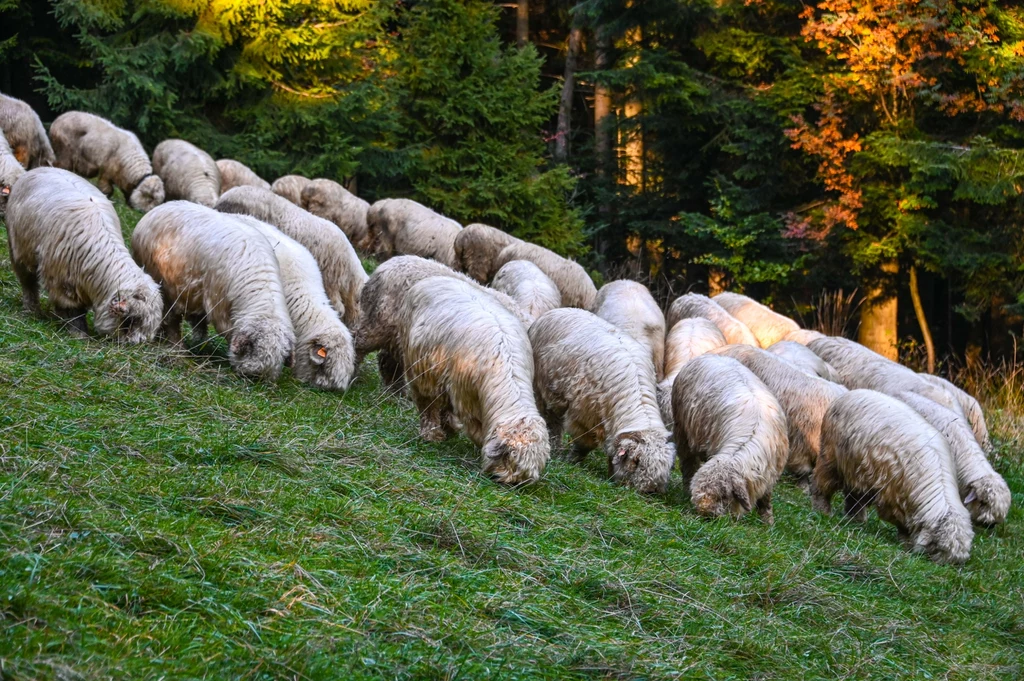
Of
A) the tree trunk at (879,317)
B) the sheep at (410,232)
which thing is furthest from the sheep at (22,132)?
the tree trunk at (879,317)

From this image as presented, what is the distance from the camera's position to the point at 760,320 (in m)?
15.0

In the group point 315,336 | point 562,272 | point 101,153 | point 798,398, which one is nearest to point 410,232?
point 562,272

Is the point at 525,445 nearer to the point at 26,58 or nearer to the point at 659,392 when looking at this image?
the point at 659,392

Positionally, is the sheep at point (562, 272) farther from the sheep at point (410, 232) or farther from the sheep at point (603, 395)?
the sheep at point (603, 395)

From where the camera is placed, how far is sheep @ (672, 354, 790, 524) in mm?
7438

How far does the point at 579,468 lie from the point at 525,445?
1.74 meters

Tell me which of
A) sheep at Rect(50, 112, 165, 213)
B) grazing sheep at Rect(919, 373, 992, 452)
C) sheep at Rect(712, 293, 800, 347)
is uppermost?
sheep at Rect(50, 112, 165, 213)

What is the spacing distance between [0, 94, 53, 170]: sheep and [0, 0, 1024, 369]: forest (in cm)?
424

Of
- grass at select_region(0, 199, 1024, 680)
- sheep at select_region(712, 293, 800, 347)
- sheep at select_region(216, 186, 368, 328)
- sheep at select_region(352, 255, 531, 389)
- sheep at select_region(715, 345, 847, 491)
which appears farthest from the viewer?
sheep at select_region(712, 293, 800, 347)

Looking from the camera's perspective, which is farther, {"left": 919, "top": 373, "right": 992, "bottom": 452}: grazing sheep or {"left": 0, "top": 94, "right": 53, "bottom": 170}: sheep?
{"left": 0, "top": 94, "right": 53, "bottom": 170}: sheep

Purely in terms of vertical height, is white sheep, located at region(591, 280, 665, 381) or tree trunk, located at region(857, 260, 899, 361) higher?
white sheep, located at region(591, 280, 665, 381)

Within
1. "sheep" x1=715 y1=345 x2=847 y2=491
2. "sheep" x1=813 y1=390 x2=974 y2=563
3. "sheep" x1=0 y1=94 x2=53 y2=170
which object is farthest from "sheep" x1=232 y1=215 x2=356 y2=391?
"sheep" x1=0 y1=94 x2=53 y2=170

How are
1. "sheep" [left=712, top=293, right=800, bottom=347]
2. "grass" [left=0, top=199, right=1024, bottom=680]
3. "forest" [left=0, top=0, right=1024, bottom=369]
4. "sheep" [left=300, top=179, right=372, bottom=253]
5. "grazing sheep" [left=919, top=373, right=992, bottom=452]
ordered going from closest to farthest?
"grass" [left=0, top=199, right=1024, bottom=680] → "grazing sheep" [left=919, top=373, right=992, bottom=452] → "sheep" [left=712, top=293, right=800, bottom=347] → "sheep" [left=300, top=179, right=372, bottom=253] → "forest" [left=0, top=0, right=1024, bottom=369]

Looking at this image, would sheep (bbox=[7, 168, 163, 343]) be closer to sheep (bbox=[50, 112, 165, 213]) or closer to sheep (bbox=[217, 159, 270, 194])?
sheep (bbox=[50, 112, 165, 213])
